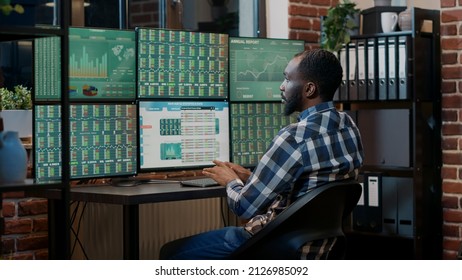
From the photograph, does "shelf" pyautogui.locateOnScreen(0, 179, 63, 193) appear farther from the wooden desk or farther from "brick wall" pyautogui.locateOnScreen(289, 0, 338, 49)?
"brick wall" pyautogui.locateOnScreen(289, 0, 338, 49)

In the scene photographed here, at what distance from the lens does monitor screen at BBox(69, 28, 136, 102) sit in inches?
133

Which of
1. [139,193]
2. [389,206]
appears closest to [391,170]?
[389,206]

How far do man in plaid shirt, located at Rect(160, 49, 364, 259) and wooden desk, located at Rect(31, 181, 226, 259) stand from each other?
21cm

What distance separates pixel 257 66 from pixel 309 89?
115 cm

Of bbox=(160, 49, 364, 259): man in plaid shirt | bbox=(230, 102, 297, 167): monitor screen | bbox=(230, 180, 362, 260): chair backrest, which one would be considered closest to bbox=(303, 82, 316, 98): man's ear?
bbox=(160, 49, 364, 259): man in plaid shirt

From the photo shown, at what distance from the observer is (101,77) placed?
3.46m

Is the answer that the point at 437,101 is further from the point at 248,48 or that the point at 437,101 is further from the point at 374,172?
the point at 248,48

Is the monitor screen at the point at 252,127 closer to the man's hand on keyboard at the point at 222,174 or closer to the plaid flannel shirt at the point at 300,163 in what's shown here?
the man's hand on keyboard at the point at 222,174

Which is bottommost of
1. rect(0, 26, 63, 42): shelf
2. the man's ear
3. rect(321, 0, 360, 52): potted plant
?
the man's ear

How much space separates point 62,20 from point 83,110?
108cm

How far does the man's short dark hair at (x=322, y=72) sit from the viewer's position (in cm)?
285

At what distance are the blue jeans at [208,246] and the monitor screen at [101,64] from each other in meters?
0.77

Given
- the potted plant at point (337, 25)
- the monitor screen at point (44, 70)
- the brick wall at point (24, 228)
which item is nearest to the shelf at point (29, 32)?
the monitor screen at point (44, 70)
